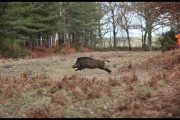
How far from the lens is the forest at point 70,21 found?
2130cm

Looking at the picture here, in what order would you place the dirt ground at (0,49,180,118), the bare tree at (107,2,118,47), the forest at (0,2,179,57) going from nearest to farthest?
the dirt ground at (0,49,180,118) < the forest at (0,2,179,57) < the bare tree at (107,2,118,47)

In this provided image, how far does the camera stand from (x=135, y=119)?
8180 millimetres

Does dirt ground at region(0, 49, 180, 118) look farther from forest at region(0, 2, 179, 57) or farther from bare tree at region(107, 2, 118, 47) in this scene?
bare tree at region(107, 2, 118, 47)

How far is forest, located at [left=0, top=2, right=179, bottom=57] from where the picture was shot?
69.9 feet

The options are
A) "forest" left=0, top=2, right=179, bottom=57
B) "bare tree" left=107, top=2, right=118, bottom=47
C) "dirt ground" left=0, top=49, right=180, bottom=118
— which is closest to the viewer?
"dirt ground" left=0, top=49, right=180, bottom=118

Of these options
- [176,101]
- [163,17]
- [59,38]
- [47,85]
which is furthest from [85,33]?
[176,101]

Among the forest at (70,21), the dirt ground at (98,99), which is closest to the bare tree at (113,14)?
the forest at (70,21)

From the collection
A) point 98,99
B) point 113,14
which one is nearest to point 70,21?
point 113,14

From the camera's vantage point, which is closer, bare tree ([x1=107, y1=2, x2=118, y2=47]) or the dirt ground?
the dirt ground

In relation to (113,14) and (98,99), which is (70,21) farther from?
(98,99)

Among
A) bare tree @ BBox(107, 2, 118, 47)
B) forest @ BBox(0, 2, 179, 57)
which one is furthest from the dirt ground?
bare tree @ BBox(107, 2, 118, 47)

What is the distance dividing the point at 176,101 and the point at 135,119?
1604 mm

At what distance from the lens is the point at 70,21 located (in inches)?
2554

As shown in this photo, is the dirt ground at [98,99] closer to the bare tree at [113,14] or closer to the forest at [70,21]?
the forest at [70,21]
